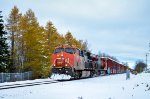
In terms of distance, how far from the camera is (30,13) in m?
58.1

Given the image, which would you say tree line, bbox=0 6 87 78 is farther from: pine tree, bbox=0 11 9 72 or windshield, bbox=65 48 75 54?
windshield, bbox=65 48 75 54

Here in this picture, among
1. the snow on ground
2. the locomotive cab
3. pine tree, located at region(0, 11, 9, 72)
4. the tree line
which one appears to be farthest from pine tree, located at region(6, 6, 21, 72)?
the snow on ground

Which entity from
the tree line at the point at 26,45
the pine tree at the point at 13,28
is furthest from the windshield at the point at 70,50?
the pine tree at the point at 13,28

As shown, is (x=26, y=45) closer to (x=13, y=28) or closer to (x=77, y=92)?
(x=13, y=28)

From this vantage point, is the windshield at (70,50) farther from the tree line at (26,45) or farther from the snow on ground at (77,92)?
the tree line at (26,45)

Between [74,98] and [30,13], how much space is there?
46500 millimetres

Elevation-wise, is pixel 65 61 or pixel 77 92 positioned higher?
pixel 65 61

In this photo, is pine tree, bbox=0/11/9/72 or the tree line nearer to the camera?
pine tree, bbox=0/11/9/72

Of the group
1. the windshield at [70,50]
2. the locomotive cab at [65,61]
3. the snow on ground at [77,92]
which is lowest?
the snow on ground at [77,92]

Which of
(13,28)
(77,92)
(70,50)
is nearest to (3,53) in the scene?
(13,28)

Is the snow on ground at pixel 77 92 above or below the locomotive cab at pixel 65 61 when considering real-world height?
below

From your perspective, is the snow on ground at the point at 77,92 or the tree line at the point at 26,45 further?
the tree line at the point at 26,45

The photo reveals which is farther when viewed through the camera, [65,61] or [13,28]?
[13,28]

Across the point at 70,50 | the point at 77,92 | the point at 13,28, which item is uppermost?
the point at 13,28
